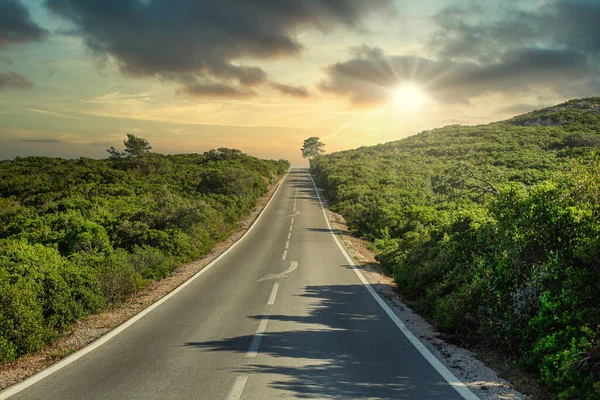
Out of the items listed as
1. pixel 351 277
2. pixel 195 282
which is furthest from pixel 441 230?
pixel 195 282

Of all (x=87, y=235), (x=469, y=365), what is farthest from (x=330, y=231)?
(x=469, y=365)

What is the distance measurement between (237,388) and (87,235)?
1503 cm

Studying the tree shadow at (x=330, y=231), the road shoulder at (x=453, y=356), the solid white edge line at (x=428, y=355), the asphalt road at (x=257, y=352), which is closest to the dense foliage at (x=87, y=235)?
the asphalt road at (x=257, y=352)

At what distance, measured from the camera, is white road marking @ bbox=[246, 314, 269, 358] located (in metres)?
6.75

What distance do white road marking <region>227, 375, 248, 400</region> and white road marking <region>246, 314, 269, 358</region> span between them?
90 cm

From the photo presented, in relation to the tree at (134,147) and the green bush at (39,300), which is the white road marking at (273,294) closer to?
the green bush at (39,300)

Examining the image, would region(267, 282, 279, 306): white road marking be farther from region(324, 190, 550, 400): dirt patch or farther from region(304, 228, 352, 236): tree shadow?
region(304, 228, 352, 236): tree shadow

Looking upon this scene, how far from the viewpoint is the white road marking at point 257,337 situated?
6.75m

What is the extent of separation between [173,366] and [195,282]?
697 cm

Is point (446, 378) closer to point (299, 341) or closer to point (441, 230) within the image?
point (299, 341)

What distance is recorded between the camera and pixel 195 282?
1303 cm

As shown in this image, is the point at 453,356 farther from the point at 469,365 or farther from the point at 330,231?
the point at 330,231

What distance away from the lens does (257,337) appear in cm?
760

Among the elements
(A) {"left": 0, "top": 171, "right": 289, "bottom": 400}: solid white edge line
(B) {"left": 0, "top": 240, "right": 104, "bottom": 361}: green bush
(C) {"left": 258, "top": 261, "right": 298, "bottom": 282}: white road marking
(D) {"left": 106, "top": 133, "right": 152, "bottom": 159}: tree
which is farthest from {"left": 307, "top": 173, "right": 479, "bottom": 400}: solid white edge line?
(D) {"left": 106, "top": 133, "right": 152, "bottom": 159}: tree
